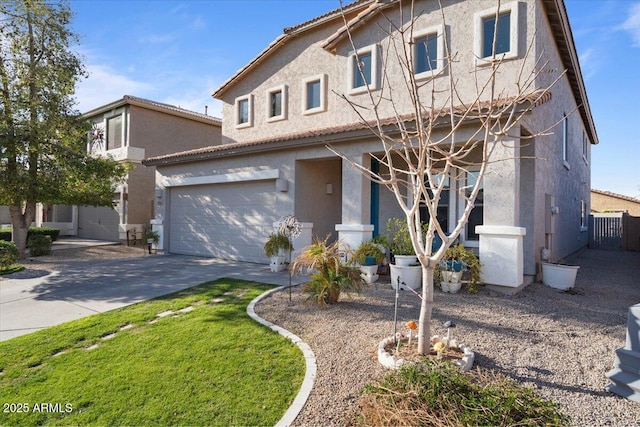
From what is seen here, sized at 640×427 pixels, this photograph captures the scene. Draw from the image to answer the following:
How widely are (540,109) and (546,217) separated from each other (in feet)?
9.35

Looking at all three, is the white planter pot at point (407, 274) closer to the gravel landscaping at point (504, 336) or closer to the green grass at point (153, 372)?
the gravel landscaping at point (504, 336)

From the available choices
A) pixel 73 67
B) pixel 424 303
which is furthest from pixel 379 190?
pixel 73 67

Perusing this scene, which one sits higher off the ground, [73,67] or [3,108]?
[73,67]

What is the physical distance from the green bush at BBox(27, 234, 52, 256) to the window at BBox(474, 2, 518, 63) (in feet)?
53.0

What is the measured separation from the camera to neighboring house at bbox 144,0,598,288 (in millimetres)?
8594

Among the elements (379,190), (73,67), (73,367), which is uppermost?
(73,67)

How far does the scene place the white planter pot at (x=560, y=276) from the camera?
26.6 feet

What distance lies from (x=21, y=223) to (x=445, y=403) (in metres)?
15.8

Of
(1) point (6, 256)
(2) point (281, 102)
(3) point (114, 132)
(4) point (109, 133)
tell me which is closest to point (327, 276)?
(2) point (281, 102)

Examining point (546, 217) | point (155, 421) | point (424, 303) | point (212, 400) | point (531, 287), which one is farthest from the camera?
point (546, 217)

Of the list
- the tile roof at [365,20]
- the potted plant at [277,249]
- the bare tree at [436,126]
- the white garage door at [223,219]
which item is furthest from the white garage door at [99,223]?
the bare tree at [436,126]

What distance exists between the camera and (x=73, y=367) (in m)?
4.49

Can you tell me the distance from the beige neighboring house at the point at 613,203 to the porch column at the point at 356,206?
2795cm

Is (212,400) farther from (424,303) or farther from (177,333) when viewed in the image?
(424,303)
